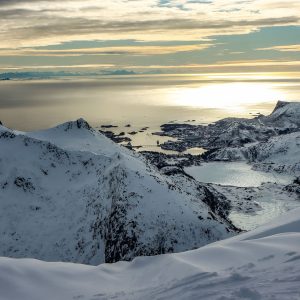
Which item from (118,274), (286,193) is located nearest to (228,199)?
(286,193)

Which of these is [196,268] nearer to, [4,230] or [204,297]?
[204,297]

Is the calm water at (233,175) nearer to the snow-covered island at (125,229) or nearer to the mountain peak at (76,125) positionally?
the snow-covered island at (125,229)

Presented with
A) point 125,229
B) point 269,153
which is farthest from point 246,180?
point 125,229

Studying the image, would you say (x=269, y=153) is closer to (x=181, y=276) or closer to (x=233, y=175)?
(x=233, y=175)

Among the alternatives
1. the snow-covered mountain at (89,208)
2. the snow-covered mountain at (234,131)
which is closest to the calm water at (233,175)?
the snow-covered mountain at (234,131)

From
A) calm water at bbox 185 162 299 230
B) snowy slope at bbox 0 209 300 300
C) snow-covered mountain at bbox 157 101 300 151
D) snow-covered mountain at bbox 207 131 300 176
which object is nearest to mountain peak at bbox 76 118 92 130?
calm water at bbox 185 162 299 230

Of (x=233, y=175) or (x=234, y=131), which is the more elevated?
(x=234, y=131)

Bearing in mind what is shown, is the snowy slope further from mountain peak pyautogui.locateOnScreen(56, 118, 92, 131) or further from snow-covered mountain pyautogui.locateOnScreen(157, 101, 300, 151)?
snow-covered mountain pyautogui.locateOnScreen(157, 101, 300, 151)
